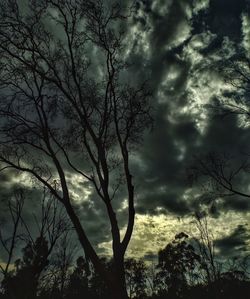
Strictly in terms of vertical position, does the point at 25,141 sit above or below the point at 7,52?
below

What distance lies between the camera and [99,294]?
1822 inches

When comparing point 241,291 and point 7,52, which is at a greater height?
point 7,52

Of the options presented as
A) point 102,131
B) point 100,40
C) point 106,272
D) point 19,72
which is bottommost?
point 106,272

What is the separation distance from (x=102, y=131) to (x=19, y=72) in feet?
12.7

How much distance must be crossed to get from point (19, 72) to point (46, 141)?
299cm

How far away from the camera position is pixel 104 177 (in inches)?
448

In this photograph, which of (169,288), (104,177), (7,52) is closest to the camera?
(104,177)

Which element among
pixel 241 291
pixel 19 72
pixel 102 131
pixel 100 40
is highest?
pixel 100 40

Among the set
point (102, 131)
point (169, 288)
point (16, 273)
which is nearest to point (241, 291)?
point (169, 288)

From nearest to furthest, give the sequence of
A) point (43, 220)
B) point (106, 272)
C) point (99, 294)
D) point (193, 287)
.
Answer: point (106, 272) → point (43, 220) → point (193, 287) → point (99, 294)

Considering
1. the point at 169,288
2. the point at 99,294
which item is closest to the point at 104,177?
the point at 169,288

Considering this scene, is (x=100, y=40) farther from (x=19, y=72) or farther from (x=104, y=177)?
(x=104, y=177)

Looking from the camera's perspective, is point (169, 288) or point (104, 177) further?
point (169, 288)

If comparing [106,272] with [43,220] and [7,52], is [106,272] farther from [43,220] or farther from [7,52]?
[43,220]
